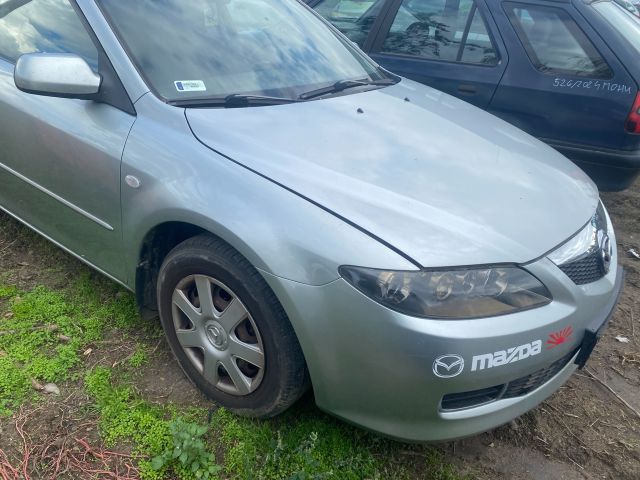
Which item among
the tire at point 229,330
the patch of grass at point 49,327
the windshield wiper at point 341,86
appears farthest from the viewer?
the windshield wiper at point 341,86

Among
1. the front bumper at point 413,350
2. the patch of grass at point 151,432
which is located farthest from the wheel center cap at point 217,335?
the front bumper at point 413,350

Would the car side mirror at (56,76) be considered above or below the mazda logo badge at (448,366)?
above

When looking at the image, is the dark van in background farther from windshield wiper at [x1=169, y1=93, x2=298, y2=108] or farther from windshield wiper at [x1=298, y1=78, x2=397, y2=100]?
windshield wiper at [x1=169, y1=93, x2=298, y2=108]

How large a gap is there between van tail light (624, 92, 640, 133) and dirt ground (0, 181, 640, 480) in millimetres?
1416

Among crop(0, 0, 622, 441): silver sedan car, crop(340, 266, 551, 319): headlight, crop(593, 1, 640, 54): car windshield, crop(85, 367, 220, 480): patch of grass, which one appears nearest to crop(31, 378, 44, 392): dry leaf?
crop(85, 367, 220, 480): patch of grass

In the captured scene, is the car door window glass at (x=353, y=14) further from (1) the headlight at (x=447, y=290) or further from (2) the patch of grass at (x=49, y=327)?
(1) the headlight at (x=447, y=290)

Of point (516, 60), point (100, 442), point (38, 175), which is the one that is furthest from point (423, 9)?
point (100, 442)

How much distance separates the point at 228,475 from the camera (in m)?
2.04

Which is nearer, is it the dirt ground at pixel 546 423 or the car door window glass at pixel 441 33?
the dirt ground at pixel 546 423

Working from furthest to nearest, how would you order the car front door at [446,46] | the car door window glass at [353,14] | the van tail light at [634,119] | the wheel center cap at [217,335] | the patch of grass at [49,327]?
the car door window glass at [353,14], the car front door at [446,46], the van tail light at [634,119], the patch of grass at [49,327], the wheel center cap at [217,335]

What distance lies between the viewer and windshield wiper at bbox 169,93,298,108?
87.3 inches

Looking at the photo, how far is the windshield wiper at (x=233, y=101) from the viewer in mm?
2217

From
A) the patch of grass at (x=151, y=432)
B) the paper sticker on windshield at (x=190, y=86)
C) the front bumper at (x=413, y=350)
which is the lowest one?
the patch of grass at (x=151, y=432)

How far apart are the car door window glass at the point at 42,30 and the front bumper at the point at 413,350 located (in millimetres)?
1442
